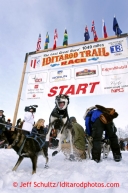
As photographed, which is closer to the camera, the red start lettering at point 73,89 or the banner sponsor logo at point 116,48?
the red start lettering at point 73,89

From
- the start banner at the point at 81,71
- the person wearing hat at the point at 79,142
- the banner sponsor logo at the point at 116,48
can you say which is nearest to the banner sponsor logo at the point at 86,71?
the start banner at the point at 81,71

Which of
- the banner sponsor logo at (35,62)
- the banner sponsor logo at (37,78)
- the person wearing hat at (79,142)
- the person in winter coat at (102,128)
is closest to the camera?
the person in winter coat at (102,128)

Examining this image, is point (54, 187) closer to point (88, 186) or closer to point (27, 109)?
point (88, 186)

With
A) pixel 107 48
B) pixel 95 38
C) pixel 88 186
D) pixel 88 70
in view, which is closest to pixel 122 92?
pixel 88 70

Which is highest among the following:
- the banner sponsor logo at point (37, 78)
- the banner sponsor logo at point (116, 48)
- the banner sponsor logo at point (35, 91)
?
the banner sponsor logo at point (116, 48)

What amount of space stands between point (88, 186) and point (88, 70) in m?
6.25

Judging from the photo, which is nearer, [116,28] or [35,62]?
[116,28]

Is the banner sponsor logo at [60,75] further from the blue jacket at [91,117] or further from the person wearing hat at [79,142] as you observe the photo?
the blue jacket at [91,117]

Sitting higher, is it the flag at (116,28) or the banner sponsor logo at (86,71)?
the flag at (116,28)

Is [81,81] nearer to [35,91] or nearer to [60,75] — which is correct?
[60,75]

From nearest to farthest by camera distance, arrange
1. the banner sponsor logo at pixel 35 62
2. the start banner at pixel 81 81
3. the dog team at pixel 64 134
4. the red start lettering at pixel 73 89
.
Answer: the dog team at pixel 64 134 < the start banner at pixel 81 81 < the red start lettering at pixel 73 89 < the banner sponsor logo at pixel 35 62

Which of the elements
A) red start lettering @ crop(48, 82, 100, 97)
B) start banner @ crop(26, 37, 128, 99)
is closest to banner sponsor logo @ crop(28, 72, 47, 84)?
start banner @ crop(26, 37, 128, 99)

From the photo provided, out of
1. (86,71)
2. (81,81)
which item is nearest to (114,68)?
(86,71)

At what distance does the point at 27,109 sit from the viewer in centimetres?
436
